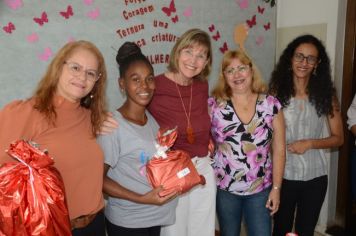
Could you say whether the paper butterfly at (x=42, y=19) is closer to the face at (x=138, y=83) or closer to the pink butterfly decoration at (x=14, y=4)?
the pink butterfly decoration at (x=14, y=4)

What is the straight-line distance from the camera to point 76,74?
1.48m

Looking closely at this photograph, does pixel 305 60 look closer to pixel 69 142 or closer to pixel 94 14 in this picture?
pixel 94 14

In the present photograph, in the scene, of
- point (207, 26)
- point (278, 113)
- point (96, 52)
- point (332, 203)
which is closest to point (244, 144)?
point (278, 113)

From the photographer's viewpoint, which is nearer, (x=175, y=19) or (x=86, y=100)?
(x=86, y=100)

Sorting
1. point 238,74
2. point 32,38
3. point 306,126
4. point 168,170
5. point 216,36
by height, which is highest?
point 216,36

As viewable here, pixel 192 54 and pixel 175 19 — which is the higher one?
pixel 175 19

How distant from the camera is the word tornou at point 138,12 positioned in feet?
7.86

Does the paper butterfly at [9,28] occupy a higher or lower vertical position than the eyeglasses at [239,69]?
higher

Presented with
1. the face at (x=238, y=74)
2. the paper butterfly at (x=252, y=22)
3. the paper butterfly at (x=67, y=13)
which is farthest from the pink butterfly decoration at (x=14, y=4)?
the paper butterfly at (x=252, y=22)

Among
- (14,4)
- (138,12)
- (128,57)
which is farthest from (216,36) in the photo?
(14,4)

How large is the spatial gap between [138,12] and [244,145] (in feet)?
4.14

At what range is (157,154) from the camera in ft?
5.39

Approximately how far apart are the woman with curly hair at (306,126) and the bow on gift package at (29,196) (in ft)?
5.08

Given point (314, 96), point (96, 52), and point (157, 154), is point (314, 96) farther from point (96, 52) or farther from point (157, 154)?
point (96, 52)
